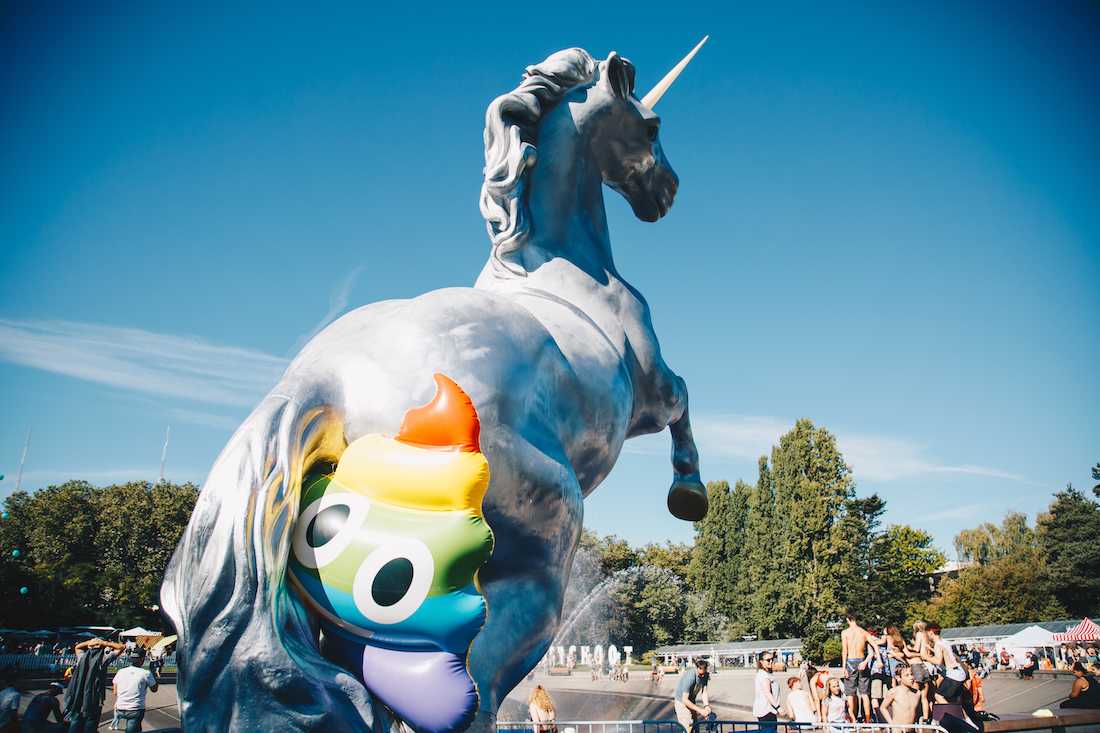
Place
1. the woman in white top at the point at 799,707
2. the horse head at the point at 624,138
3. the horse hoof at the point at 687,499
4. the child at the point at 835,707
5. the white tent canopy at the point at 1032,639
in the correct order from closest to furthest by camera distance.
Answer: the horse head at the point at 624,138
the horse hoof at the point at 687,499
the woman in white top at the point at 799,707
the child at the point at 835,707
the white tent canopy at the point at 1032,639

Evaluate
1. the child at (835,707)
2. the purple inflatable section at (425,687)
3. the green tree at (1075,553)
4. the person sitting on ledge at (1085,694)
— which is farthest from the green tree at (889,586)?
the purple inflatable section at (425,687)

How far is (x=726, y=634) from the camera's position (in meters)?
49.4

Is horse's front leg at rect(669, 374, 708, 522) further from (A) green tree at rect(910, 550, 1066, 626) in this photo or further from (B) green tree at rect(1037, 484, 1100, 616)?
(B) green tree at rect(1037, 484, 1100, 616)

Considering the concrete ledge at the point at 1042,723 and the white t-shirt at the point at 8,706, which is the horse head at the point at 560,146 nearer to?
the white t-shirt at the point at 8,706

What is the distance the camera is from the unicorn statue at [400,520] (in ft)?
5.49

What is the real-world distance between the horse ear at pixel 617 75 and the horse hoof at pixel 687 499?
6.51ft

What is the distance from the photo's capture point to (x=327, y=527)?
1837 millimetres

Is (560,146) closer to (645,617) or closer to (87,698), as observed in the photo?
(87,698)

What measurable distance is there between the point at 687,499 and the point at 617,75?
215 cm

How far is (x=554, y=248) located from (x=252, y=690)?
2.19 meters

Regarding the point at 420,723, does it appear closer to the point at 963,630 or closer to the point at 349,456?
the point at 349,456

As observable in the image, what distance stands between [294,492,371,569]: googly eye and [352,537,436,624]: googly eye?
0.29ft

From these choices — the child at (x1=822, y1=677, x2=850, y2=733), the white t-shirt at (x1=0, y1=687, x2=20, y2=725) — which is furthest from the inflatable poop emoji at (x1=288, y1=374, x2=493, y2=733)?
the child at (x1=822, y1=677, x2=850, y2=733)

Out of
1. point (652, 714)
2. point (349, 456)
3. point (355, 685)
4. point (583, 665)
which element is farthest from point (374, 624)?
point (583, 665)
